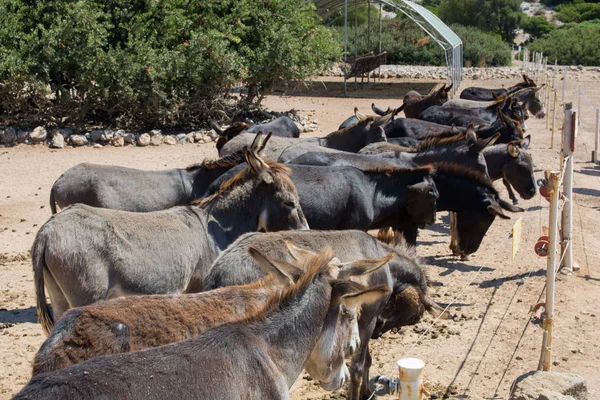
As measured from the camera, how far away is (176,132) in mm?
18188

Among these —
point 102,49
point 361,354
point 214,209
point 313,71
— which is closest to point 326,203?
point 214,209

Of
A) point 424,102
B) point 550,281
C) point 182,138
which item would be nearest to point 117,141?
point 182,138

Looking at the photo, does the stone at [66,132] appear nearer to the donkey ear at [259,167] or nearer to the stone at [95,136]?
the stone at [95,136]

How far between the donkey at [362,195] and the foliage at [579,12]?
77589mm

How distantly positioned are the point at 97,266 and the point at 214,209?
1256mm

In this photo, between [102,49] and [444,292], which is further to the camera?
[102,49]

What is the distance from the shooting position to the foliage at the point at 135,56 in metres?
16.5

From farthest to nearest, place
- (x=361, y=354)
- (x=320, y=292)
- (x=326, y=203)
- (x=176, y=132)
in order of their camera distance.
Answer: (x=176, y=132)
(x=326, y=203)
(x=361, y=354)
(x=320, y=292)

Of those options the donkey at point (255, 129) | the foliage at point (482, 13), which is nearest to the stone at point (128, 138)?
the donkey at point (255, 129)

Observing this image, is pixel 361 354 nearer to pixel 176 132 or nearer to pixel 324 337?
pixel 324 337

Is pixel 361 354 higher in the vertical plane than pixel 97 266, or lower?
lower

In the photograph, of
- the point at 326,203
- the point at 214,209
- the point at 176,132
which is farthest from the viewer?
the point at 176,132

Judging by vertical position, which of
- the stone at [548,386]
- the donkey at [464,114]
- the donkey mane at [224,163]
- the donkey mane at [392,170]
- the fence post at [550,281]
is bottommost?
the stone at [548,386]

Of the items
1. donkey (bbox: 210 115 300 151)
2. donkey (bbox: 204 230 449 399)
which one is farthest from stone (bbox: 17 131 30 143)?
donkey (bbox: 204 230 449 399)
